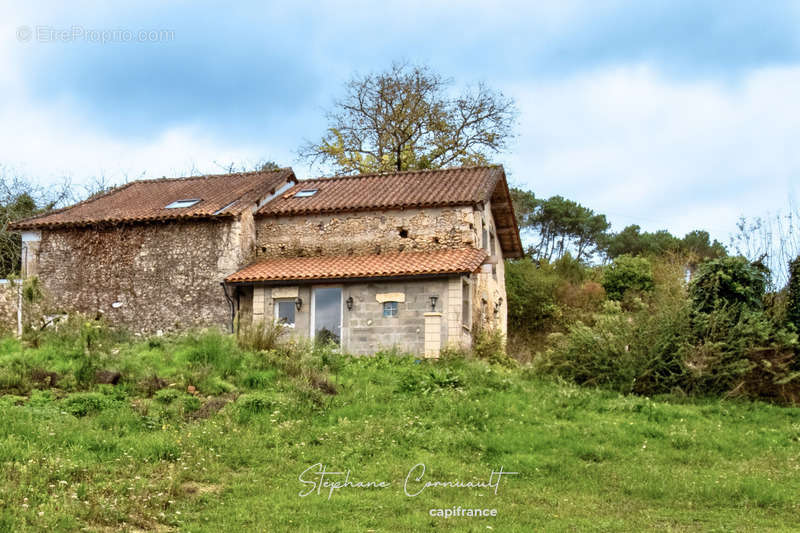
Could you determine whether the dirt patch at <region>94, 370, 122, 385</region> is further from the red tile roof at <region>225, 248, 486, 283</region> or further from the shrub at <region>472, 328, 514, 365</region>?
the shrub at <region>472, 328, 514, 365</region>

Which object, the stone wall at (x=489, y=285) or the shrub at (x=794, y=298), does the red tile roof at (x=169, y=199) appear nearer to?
the stone wall at (x=489, y=285)

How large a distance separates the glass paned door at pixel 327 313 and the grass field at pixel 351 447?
3.80m

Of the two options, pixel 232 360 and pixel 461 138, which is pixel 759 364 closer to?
pixel 232 360

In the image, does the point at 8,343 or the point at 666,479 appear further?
the point at 8,343

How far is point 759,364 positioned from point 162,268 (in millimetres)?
15994

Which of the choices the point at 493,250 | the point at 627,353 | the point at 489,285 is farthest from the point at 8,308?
the point at 627,353

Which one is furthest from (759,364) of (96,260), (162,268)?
(96,260)

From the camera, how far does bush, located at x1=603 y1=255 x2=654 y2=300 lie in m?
33.4

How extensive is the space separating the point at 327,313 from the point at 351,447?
1020 cm

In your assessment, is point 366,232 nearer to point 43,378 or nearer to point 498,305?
point 498,305

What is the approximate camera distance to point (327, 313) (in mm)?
22953

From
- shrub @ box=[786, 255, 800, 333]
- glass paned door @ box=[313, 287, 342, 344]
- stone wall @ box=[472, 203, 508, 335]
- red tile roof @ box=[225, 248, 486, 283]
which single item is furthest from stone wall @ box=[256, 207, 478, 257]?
shrub @ box=[786, 255, 800, 333]

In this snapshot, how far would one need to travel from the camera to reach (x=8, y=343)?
19.5 meters

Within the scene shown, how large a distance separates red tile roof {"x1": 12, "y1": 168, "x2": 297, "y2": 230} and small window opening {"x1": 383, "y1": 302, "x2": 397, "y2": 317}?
5.20 metres
